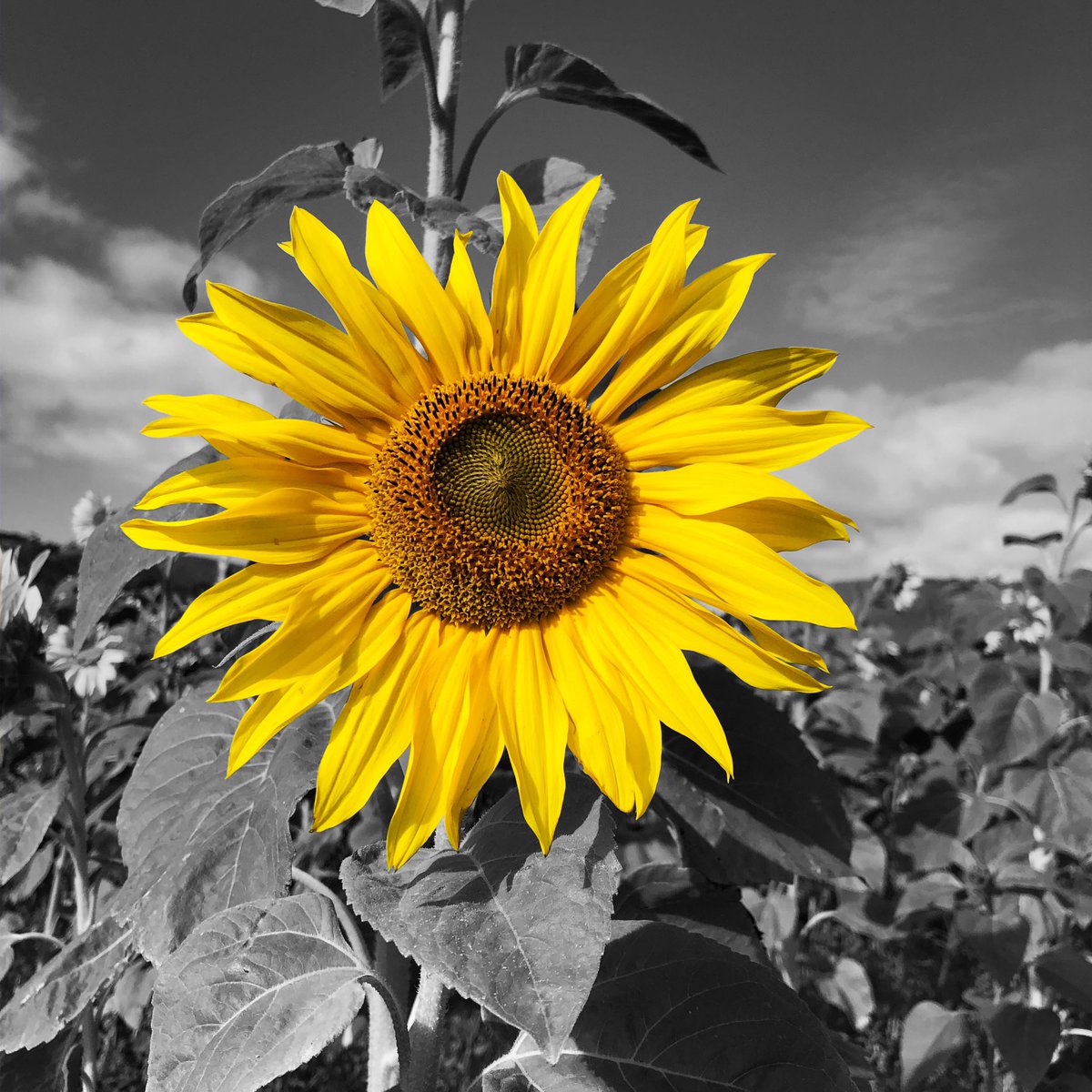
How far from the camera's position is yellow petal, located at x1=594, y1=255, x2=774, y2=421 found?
1175 millimetres

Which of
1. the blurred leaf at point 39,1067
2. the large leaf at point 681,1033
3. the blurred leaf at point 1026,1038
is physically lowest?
the blurred leaf at point 1026,1038

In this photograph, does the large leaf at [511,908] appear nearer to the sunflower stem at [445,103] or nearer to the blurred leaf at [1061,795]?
the sunflower stem at [445,103]

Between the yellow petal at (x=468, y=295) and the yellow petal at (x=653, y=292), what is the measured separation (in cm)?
12

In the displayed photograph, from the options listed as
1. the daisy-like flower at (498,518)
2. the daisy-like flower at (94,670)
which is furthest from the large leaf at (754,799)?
the daisy-like flower at (94,670)

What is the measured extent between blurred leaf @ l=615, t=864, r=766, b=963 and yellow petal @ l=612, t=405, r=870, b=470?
67 centimetres

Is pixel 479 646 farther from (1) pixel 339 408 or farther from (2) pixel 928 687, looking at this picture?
(2) pixel 928 687

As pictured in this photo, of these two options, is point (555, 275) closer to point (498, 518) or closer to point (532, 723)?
point (498, 518)

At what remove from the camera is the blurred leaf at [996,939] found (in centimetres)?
309

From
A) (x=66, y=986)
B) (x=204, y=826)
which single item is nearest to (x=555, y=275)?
(x=204, y=826)

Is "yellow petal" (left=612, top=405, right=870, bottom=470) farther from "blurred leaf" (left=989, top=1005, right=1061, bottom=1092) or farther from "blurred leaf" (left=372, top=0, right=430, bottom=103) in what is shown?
"blurred leaf" (left=989, top=1005, right=1061, bottom=1092)

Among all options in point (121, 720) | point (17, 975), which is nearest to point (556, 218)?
point (121, 720)

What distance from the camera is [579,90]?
154 cm

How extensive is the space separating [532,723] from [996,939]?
265cm

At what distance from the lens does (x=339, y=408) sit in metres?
1.25
